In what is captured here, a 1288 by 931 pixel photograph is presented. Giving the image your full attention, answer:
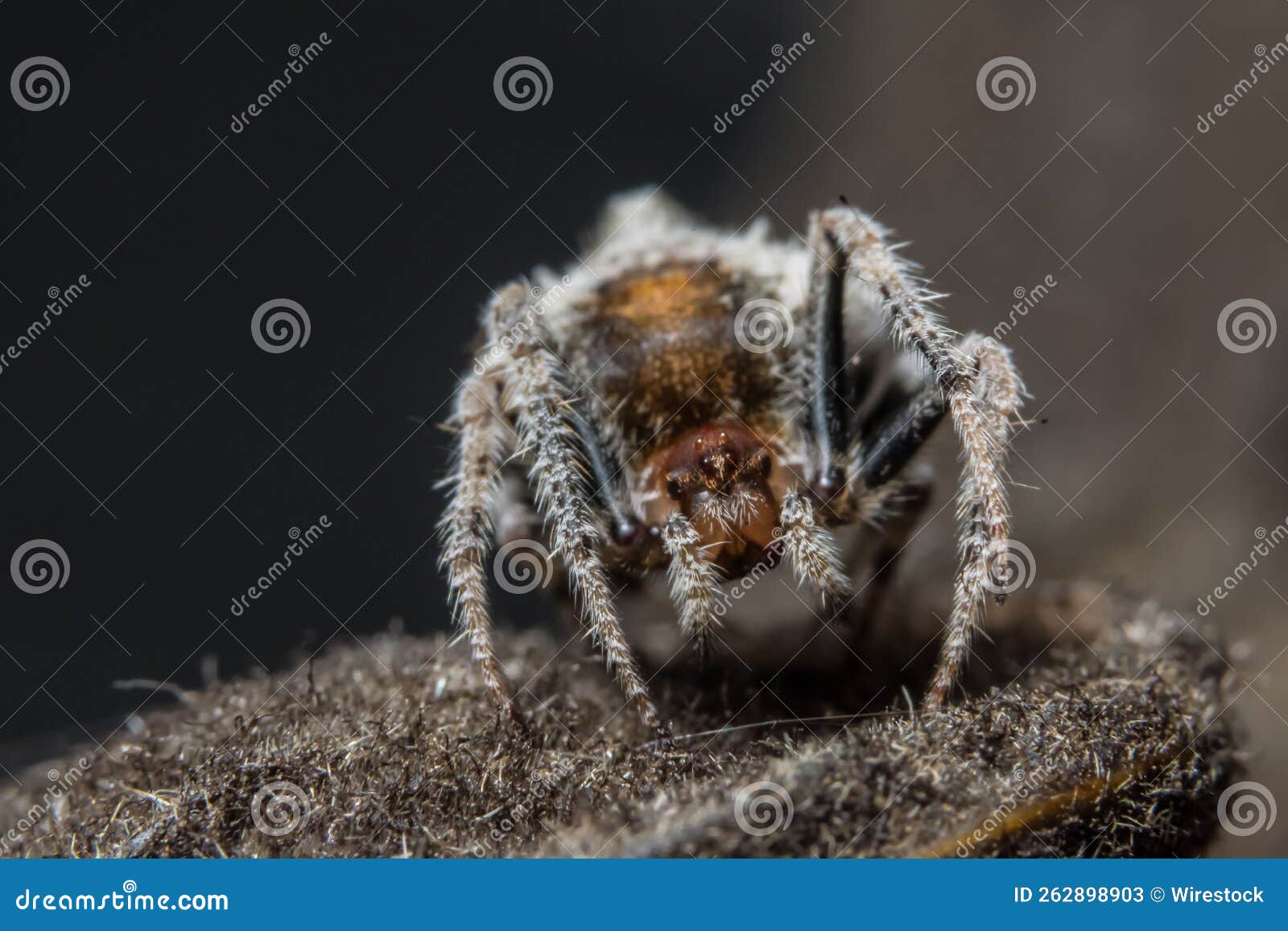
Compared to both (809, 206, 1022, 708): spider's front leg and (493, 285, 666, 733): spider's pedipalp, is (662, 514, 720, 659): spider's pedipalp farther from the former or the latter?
(809, 206, 1022, 708): spider's front leg

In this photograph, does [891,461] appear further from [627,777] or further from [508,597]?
[508,597]

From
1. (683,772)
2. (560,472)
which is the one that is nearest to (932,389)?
(560,472)

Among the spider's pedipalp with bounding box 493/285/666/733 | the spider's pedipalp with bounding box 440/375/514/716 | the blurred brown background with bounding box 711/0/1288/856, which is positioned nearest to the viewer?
the spider's pedipalp with bounding box 493/285/666/733

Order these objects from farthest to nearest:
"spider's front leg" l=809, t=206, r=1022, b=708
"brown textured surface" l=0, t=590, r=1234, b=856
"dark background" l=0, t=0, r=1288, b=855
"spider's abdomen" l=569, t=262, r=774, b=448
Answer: "dark background" l=0, t=0, r=1288, b=855, "spider's abdomen" l=569, t=262, r=774, b=448, "spider's front leg" l=809, t=206, r=1022, b=708, "brown textured surface" l=0, t=590, r=1234, b=856

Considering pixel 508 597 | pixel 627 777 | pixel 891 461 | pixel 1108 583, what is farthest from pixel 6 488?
pixel 1108 583

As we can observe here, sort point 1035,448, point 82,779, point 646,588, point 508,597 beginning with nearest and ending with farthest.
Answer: point 82,779, point 646,588, point 1035,448, point 508,597

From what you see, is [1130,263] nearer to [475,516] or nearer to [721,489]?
[721,489]

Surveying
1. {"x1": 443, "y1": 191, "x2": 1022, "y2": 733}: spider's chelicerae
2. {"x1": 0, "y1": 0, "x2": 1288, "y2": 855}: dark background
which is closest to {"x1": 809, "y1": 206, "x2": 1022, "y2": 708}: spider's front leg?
{"x1": 443, "y1": 191, "x2": 1022, "y2": 733}: spider's chelicerae
